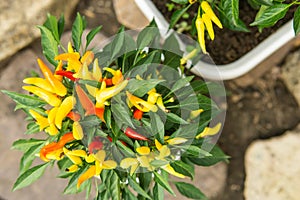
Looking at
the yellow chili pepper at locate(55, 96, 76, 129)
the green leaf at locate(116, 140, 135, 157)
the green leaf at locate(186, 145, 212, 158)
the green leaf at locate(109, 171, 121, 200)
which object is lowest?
the green leaf at locate(186, 145, 212, 158)

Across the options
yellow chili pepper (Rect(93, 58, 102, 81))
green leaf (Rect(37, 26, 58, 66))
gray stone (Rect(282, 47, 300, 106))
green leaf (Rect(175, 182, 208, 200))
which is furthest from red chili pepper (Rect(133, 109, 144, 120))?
gray stone (Rect(282, 47, 300, 106))

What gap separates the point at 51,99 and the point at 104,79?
4.1 inches

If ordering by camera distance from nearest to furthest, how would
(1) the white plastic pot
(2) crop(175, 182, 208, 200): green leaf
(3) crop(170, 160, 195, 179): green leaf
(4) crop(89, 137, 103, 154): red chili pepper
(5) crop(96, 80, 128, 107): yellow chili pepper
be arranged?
(5) crop(96, 80, 128, 107): yellow chili pepper
(4) crop(89, 137, 103, 154): red chili pepper
(3) crop(170, 160, 195, 179): green leaf
(2) crop(175, 182, 208, 200): green leaf
(1) the white plastic pot

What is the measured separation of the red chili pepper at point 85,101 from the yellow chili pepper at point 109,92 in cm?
4

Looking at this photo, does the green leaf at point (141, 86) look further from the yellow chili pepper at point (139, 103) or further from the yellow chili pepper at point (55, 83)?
the yellow chili pepper at point (55, 83)

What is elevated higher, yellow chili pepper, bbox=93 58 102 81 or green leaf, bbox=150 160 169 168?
yellow chili pepper, bbox=93 58 102 81

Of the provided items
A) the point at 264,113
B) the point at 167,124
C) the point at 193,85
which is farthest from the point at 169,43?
the point at 264,113

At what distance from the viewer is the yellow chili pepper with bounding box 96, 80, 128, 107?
100 cm

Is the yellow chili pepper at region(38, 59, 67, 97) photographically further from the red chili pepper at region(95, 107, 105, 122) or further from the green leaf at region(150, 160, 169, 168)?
the green leaf at region(150, 160, 169, 168)

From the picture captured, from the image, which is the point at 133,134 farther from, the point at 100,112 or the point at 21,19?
the point at 21,19

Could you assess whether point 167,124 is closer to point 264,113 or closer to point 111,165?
point 111,165

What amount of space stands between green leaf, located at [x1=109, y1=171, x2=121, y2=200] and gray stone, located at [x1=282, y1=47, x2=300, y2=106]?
2.63ft

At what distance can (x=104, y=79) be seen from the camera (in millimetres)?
1044

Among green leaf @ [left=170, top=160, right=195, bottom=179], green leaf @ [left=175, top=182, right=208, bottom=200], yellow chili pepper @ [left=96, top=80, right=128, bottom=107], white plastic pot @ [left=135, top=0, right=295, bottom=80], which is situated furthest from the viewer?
white plastic pot @ [left=135, top=0, right=295, bottom=80]
